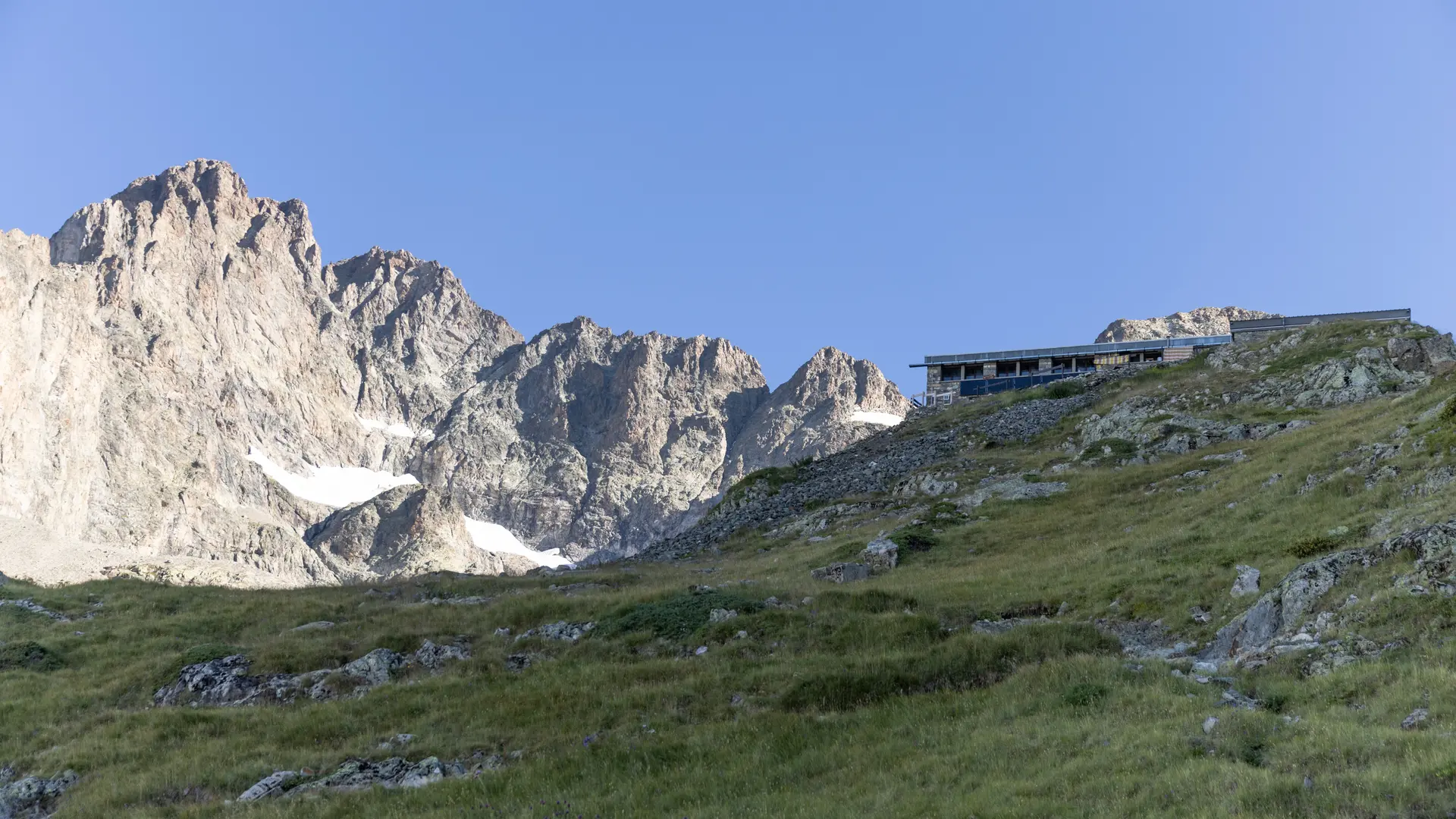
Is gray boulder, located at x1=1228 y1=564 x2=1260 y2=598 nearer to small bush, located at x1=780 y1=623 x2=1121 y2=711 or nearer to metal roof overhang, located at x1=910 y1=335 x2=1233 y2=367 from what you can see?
small bush, located at x1=780 y1=623 x2=1121 y2=711

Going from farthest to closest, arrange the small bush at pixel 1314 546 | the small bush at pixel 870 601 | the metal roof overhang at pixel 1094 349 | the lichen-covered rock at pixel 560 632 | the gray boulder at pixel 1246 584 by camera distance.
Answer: the metal roof overhang at pixel 1094 349 < the lichen-covered rock at pixel 560 632 < the small bush at pixel 870 601 < the small bush at pixel 1314 546 < the gray boulder at pixel 1246 584

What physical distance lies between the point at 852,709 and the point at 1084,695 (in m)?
4.49

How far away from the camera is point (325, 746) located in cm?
1869

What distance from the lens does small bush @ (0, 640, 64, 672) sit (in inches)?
1105

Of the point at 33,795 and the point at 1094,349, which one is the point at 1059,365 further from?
the point at 33,795

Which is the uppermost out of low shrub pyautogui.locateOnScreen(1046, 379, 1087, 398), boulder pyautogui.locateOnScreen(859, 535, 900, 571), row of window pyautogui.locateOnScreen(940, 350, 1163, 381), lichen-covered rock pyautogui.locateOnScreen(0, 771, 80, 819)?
row of window pyautogui.locateOnScreen(940, 350, 1163, 381)

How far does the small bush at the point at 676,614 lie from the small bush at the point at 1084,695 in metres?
11.8

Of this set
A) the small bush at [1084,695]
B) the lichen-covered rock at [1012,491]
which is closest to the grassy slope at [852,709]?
the small bush at [1084,695]

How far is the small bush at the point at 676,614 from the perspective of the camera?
25891 mm

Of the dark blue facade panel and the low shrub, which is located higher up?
the dark blue facade panel

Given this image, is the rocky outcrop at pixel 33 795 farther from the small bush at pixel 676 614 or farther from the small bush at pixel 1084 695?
the small bush at pixel 1084 695

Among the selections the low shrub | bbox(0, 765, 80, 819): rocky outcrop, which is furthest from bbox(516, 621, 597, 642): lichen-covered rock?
the low shrub

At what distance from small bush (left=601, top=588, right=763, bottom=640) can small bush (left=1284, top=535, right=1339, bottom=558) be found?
46.7 feet

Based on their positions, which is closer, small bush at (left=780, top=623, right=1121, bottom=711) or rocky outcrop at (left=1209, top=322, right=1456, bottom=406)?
small bush at (left=780, top=623, right=1121, bottom=711)
